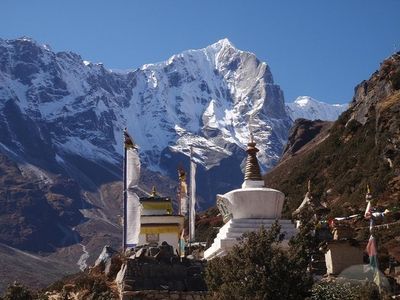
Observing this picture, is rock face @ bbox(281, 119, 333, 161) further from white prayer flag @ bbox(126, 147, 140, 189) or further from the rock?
white prayer flag @ bbox(126, 147, 140, 189)

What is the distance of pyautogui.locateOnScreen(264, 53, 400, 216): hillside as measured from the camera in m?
47.4

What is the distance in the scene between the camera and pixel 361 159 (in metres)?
57.2

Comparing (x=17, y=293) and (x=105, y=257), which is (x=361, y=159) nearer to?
(x=105, y=257)

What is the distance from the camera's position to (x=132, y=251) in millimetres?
22547

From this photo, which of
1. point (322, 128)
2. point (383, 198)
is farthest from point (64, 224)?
point (383, 198)

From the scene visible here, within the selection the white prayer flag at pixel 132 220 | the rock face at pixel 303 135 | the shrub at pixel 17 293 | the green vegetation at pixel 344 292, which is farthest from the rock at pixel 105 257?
the rock face at pixel 303 135

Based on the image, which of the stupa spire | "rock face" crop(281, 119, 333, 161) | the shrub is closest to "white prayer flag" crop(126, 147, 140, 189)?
the shrub

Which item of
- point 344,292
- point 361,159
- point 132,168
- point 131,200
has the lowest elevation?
point 344,292

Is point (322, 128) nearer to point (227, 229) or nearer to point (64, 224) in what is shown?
point (64, 224)

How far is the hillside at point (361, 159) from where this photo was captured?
4744 cm

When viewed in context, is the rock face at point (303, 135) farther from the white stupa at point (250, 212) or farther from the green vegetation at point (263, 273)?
the green vegetation at point (263, 273)

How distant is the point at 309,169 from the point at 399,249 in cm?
3756

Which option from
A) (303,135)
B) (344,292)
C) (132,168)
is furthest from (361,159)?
(303,135)

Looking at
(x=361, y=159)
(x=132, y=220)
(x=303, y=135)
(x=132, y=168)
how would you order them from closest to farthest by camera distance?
(x=132, y=220) → (x=132, y=168) → (x=361, y=159) → (x=303, y=135)
